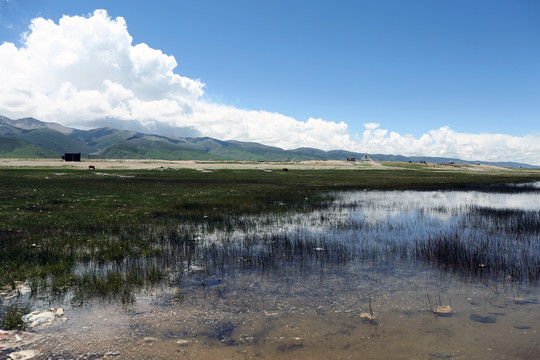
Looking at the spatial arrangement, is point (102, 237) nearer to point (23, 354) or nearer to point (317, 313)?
point (23, 354)

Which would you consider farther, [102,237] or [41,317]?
[102,237]

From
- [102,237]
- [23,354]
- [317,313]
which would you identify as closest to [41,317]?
[23,354]

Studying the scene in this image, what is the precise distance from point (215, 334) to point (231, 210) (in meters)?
19.0

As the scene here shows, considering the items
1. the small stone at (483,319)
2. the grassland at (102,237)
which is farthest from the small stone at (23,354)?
the small stone at (483,319)

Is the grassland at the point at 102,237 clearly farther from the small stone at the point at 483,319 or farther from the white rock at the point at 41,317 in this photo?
the small stone at the point at 483,319

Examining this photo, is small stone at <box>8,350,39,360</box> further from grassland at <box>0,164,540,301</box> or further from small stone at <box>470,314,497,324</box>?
small stone at <box>470,314,497,324</box>

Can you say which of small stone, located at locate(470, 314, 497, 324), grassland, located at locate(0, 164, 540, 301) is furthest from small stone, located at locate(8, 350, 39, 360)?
small stone, located at locate(470, 314, 497, 324)

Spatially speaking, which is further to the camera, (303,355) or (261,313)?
(261,313)

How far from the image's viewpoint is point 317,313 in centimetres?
934

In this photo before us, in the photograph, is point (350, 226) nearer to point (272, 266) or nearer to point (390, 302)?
point (272, 266)

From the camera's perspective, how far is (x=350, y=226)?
21172mm

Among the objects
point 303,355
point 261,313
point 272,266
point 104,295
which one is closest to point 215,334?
point 261,313

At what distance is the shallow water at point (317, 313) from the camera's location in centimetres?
760

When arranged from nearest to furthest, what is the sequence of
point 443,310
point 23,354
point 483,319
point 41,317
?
point 23,354, point 41,317, point 483,319, point 443,310
